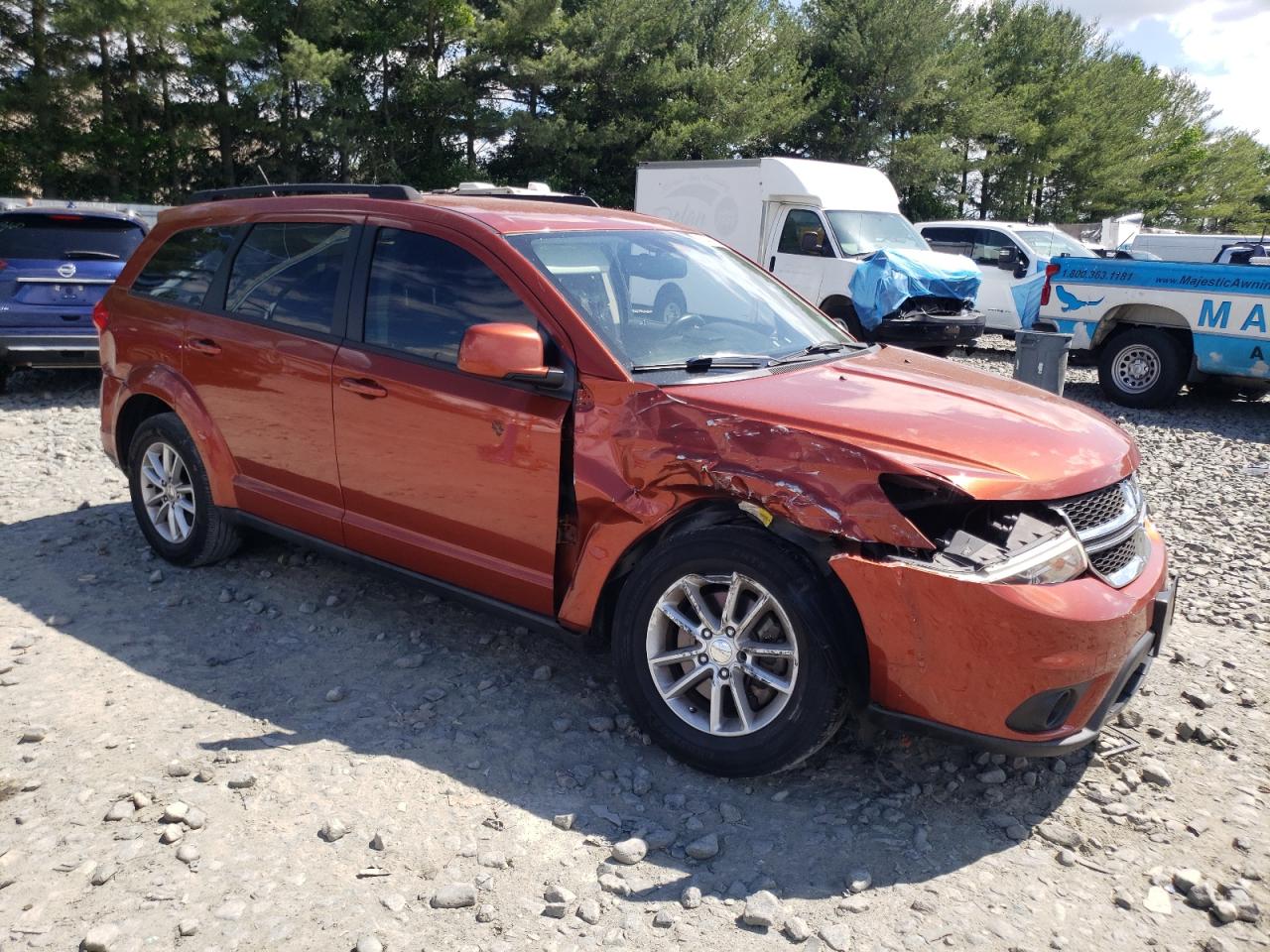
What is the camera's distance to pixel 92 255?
30.3 feet

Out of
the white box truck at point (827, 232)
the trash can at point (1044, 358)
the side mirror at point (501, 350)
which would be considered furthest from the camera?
the white box truck at point (827, 232)

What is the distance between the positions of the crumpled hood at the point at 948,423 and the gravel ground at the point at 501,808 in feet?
3.40

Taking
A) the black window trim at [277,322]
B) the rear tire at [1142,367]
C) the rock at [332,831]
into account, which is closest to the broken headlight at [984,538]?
the rock at [332,831]

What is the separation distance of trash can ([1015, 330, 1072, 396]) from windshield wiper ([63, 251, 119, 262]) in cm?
790

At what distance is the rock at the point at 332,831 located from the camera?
3014mm

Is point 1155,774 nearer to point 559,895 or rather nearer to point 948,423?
Answer: point 948,423

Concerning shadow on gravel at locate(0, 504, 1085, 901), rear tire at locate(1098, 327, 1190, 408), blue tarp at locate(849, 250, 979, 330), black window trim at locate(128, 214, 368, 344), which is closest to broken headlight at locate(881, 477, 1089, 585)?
shadow on gravel at locate(0, 504, 1085, 901)

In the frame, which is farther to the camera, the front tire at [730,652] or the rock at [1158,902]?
the front tire at [730,652]

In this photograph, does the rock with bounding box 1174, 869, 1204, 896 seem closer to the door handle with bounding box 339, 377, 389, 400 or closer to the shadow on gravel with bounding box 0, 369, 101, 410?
the door handle with bounding box 339, 377, 389, 400

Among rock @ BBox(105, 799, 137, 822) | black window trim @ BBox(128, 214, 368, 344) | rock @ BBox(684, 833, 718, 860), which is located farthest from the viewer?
black window trim @ BBox(128, 214, 368, 344)

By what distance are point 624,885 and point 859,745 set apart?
44.3 inches

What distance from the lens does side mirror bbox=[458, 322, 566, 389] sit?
11.0ft

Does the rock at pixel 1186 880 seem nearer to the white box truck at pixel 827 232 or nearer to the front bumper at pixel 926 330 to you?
the front bumper at pixel 926 330

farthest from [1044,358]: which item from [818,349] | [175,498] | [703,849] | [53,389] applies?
[53,389]
